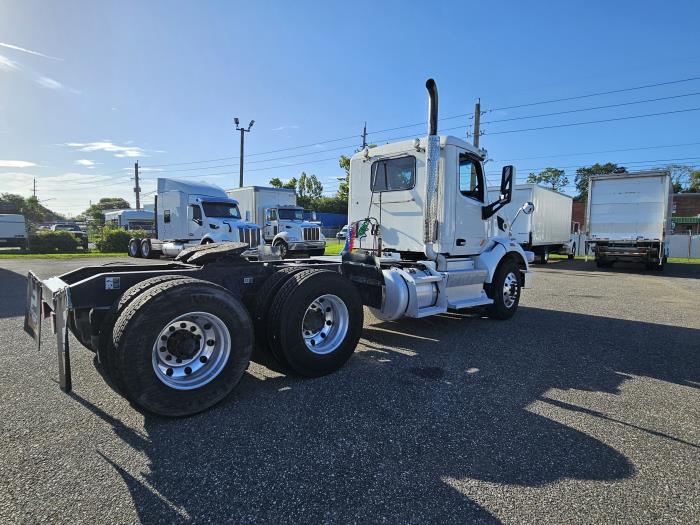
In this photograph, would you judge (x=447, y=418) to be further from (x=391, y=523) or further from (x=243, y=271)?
(x=243, y=271)

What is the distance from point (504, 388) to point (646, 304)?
23.5ft

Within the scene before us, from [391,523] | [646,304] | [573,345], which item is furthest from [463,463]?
[646,304]

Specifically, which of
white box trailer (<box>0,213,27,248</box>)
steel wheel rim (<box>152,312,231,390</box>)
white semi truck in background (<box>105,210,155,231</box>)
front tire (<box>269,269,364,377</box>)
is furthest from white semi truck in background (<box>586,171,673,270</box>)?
white semi truck in background (<box>105,210,155,231</box>)

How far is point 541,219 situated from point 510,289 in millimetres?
13986

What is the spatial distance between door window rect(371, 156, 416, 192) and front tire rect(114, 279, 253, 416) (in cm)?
394

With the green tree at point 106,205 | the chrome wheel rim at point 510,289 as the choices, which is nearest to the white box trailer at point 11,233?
the chrome wheel rim at point 510,289

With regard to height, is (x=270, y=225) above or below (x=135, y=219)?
below

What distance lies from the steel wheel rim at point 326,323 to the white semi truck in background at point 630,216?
16.8 metres

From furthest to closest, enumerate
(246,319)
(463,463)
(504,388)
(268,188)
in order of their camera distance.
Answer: (268,188)
(504,388)
(246,319)
(463,463)

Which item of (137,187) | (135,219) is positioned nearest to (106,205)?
(137,187)

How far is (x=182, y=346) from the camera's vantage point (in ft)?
11.2

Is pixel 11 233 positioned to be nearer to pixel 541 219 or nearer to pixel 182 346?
pixel 182 346

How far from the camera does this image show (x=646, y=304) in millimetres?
9172

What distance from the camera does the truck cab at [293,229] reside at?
Result: 21.2 m
